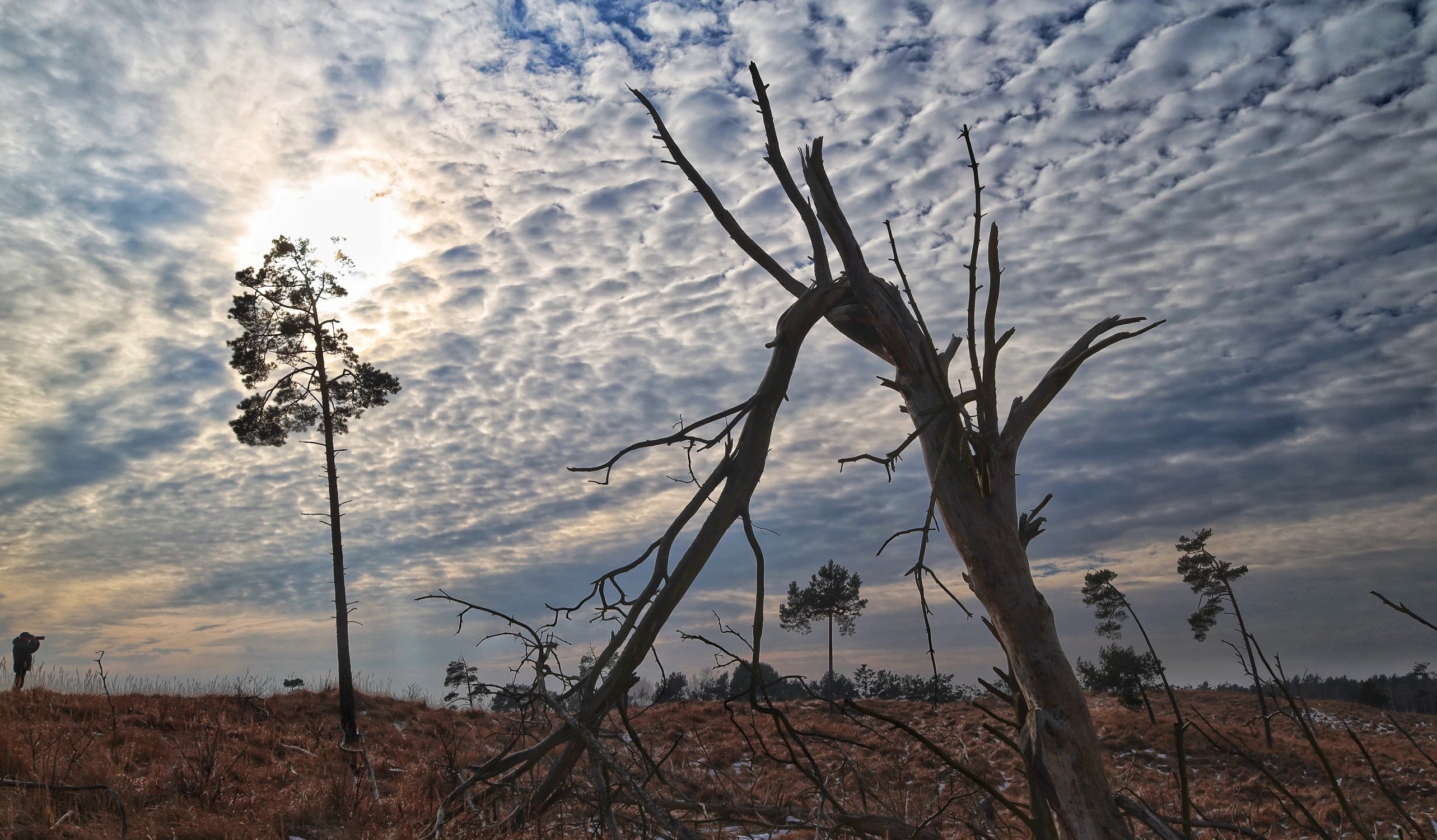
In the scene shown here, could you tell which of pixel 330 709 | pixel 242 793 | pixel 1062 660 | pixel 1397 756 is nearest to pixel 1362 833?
pixel 1062 660

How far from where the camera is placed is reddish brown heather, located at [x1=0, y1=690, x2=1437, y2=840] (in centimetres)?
314

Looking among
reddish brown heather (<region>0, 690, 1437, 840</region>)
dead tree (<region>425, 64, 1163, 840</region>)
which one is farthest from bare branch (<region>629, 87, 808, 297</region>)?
reddish brown heather (<region>0, 690, 1437, 840</region>)

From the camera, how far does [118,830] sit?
372 centimetres

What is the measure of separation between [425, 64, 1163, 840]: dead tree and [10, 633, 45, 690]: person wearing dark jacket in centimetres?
1960

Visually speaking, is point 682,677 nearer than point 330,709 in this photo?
Yes

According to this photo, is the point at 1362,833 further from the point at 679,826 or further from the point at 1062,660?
the point at 679,826

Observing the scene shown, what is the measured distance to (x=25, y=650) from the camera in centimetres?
1633

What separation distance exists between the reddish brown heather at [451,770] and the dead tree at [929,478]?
0.81ft

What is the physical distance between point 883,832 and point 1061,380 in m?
1.71

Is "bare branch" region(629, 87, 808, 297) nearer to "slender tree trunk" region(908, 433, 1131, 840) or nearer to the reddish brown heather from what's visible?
"slender tree trunk" region(908, 433, 1131, 840)

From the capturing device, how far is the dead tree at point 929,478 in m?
2.20

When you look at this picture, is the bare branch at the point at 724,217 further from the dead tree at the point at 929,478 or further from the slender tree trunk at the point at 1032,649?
the slender tree trunk at the point at 1032,649

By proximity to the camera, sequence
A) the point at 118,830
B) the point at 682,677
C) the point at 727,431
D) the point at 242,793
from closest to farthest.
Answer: the point at 727,431
the point at 682,677
the point at 118,830
the point at 242,793

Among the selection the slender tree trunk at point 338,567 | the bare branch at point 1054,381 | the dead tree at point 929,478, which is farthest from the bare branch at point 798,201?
the slender tree trunk at point 338,567
